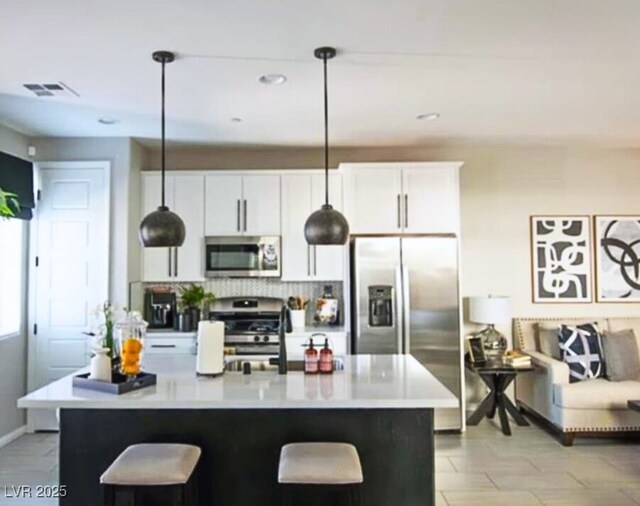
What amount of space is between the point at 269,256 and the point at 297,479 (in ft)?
10.6

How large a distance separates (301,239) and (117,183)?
1749 millimetres

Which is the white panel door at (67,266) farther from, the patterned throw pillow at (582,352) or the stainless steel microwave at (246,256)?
the patterned throw pillow at (582,352)

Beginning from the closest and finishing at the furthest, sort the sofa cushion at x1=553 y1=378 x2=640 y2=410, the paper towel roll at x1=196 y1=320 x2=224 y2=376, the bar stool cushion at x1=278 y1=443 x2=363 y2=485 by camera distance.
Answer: the bar stool cushion at x1=278 y1=443 x2=363 y2=485 → the paper towel roll at x1=196 y1=320 x2=224 y2=376 → the sofa cushion at x1=553 y1=378 x2=640 y2=410

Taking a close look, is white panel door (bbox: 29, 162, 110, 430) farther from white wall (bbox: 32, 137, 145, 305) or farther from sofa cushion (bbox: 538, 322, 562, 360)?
sofa cushion (bbox: 538, 322, 562, 360)

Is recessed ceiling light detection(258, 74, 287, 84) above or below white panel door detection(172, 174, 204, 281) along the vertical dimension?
above

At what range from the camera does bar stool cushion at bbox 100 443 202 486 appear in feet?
7.55

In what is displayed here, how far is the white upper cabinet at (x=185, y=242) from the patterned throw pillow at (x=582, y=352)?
11.1ft

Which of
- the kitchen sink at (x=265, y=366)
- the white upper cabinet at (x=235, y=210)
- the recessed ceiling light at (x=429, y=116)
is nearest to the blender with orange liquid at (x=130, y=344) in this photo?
the kitchen sink at (x=265, y=366)

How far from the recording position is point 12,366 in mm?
4828

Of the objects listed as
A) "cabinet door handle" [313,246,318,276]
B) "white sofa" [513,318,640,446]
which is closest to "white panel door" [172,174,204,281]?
"cabinet door handle" [313,246,318,276]

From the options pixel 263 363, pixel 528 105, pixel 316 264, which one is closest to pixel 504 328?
pixel 316 264

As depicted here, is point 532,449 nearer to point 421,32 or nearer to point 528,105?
point 528,105

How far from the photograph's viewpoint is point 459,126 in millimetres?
4836

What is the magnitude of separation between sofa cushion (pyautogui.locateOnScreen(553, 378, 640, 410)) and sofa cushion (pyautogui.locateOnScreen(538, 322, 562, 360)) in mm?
557
